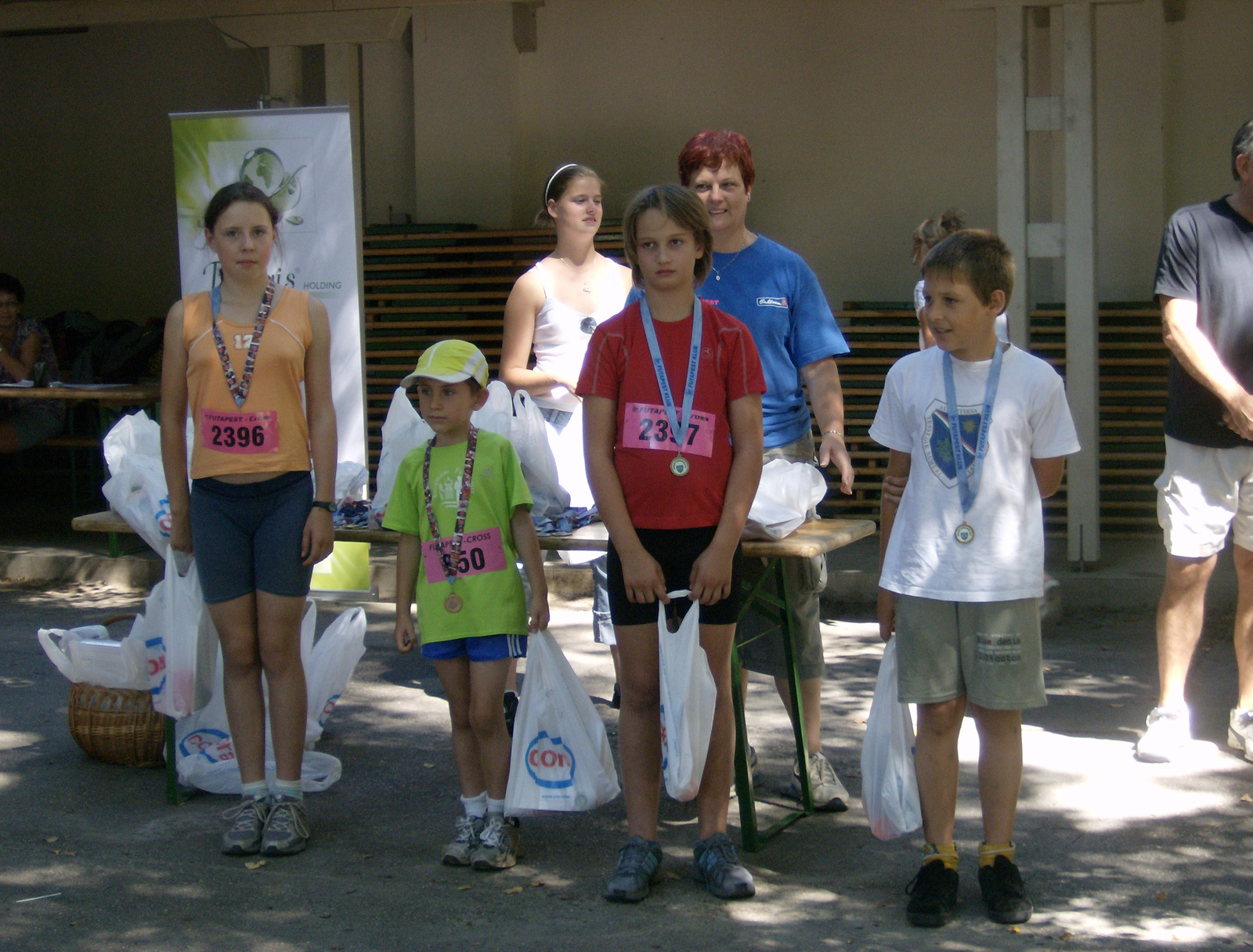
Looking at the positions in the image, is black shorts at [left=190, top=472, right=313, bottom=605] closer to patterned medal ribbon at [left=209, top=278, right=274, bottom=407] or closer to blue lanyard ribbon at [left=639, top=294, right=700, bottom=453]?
patterned medal ribbon at [left=209, top=278, right=274, bottom=407]

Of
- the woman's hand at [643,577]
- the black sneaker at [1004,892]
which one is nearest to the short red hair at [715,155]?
the woman's hand at [643,577]

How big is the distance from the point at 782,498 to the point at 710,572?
18.9 inches

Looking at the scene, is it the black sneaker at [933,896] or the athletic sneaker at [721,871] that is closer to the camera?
the black sneaker at [933,896]

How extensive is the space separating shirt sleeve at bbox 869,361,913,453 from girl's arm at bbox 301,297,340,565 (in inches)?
60.9

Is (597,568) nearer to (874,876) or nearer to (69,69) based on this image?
(874,876)

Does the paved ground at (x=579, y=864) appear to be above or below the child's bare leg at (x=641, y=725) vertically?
below

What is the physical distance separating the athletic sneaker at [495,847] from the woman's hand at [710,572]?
3.06ft

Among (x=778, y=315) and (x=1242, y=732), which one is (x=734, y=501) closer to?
(x=778, y=315)

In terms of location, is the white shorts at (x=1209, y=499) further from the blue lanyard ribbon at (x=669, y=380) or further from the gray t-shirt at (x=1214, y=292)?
the blue lanyard ribbon at (x=669, y=380)

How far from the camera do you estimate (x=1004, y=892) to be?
347 centimetres

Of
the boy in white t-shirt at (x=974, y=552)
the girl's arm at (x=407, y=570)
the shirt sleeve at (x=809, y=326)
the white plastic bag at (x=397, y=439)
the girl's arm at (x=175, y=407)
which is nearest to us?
the boy in white t-shirt at (x=974, y=552)

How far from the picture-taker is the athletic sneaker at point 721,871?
11.9ft

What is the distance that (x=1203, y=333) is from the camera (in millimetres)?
4750

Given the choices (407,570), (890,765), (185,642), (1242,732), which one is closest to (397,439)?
(407,570)
